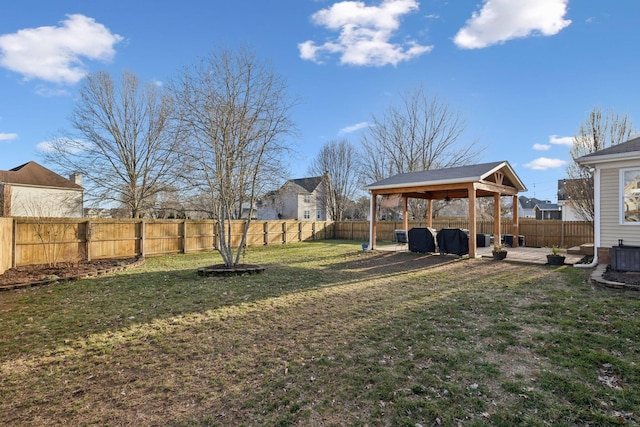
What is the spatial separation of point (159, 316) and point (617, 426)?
549 centimetres

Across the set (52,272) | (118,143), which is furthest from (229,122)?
(118,143)

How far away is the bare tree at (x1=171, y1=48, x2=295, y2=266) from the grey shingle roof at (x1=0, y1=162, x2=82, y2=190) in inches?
766

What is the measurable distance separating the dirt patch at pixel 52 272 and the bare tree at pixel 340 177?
22634 mm

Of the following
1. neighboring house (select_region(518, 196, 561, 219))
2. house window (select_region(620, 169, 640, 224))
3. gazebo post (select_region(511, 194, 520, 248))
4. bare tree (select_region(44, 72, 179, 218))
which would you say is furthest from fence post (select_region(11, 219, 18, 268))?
neighboring house (select_region(518, 196, 561, 219))

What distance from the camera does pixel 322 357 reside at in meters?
3.53

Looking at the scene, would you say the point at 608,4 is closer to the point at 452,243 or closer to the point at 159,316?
the point at 452,243

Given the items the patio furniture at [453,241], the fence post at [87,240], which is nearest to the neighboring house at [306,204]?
the patio furniture at [453,241]

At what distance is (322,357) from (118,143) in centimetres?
2081

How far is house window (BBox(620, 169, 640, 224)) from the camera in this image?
26.6 feet

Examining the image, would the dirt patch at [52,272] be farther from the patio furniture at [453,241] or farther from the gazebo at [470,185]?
the patio furniture at [453,241]

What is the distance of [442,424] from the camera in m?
2.37

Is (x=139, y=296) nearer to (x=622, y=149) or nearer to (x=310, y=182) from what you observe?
(x=622, y=149)

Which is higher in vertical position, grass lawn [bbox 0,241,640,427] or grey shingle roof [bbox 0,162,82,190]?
grey shingle roof [bbox 0,162,82,190]

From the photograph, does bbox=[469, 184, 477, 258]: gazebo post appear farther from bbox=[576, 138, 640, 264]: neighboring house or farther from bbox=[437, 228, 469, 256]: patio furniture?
bbox=[576, 138, 640, 264]: neighboring house
